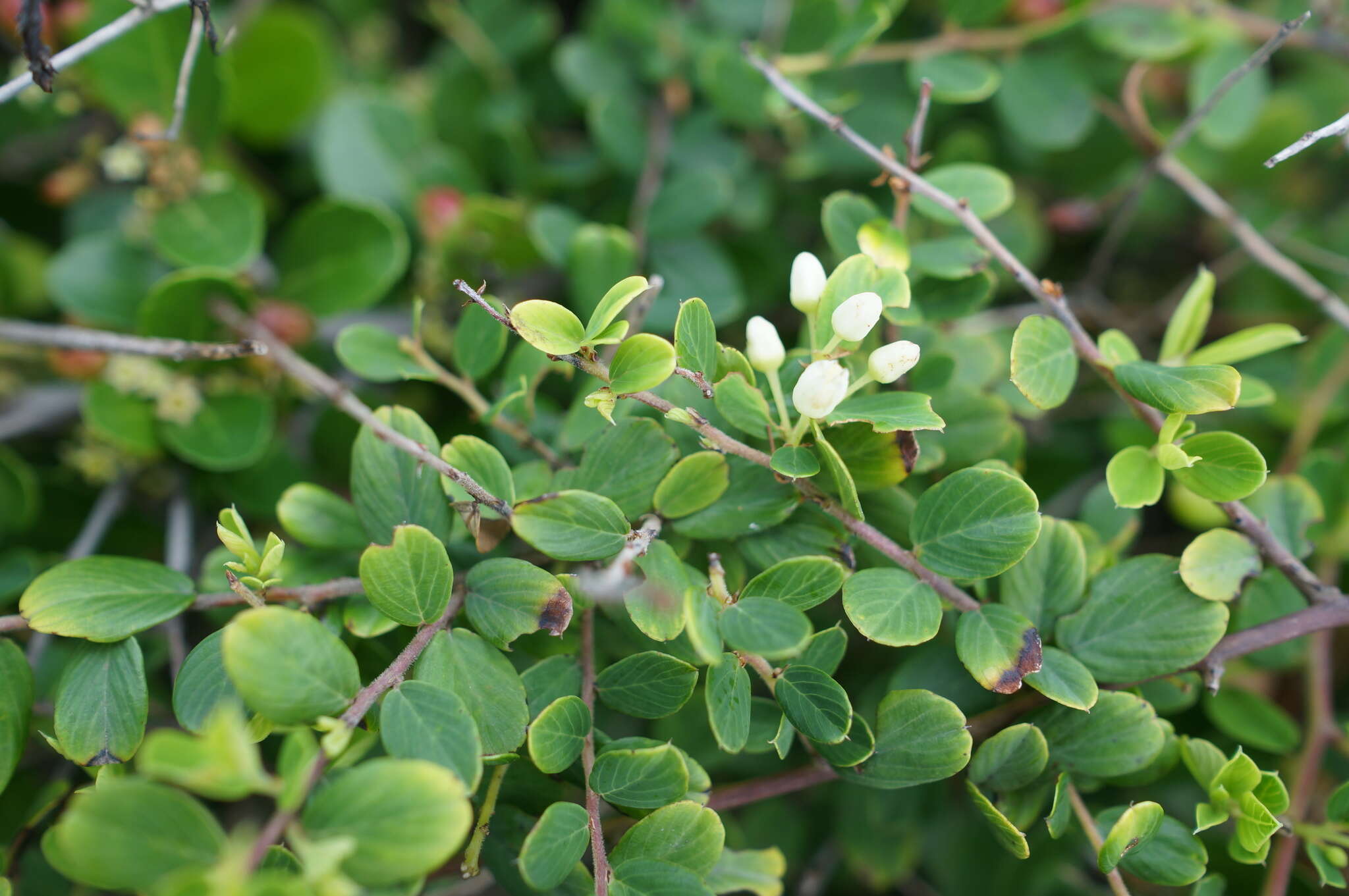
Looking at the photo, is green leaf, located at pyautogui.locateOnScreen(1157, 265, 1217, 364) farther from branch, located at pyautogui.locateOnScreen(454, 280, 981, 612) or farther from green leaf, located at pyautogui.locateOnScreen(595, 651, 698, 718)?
green leaf, located at pyautogui.locateOnScreen(595, 651, 698, 718)

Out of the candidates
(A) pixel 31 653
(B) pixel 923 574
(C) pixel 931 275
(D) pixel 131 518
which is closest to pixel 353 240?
(D) pixel 131 518

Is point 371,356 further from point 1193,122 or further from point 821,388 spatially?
point 1193,122

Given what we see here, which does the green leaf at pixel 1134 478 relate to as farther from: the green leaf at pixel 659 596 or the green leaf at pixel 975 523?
the green leaf at pixel 659 596

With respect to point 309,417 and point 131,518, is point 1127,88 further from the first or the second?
point 131,518

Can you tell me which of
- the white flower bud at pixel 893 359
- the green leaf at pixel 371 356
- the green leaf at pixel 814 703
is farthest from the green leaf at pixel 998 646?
the green leaf at pixel 371 356

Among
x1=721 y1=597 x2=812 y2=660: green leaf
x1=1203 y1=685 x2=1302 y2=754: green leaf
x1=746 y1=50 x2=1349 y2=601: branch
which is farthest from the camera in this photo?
x1=1203 y1=685 x2=1302 y2=754: green leaf

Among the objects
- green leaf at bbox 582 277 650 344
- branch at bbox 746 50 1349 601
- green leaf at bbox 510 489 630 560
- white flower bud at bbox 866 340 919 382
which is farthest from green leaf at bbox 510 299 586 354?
branch at bbox 746 50 1349 601
